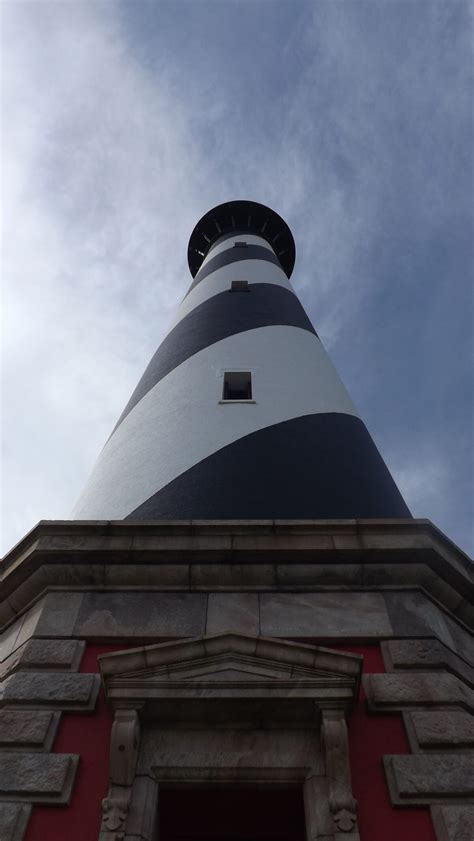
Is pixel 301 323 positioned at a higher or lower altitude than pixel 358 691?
higher

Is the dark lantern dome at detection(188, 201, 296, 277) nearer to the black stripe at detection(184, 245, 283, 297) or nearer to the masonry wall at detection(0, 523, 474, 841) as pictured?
the black stripe at detection(184, 245, 283, 297)

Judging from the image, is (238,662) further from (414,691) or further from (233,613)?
(414,691)

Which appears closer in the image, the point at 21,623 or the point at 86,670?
the point at 86,670

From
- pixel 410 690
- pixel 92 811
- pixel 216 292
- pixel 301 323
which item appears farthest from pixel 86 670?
pixel 216 292

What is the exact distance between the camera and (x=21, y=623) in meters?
5.20

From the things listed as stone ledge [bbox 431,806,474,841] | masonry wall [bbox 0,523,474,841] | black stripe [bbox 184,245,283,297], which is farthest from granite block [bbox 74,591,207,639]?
black stripe [bbox 184,245,283,297]

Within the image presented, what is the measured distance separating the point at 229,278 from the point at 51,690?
8498mm

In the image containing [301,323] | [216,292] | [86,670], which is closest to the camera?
[86,670]

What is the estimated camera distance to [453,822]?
3781 mm

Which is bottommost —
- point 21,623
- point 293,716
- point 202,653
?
point 293,716

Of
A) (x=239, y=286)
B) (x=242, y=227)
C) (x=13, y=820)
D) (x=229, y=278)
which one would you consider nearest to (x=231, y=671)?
(x=13, y=820)

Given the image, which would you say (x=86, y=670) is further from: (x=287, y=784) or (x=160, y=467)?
(x=160, y=467)

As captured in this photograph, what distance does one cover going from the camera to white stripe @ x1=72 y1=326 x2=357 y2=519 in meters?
6.78

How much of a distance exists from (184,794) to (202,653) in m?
0.77
